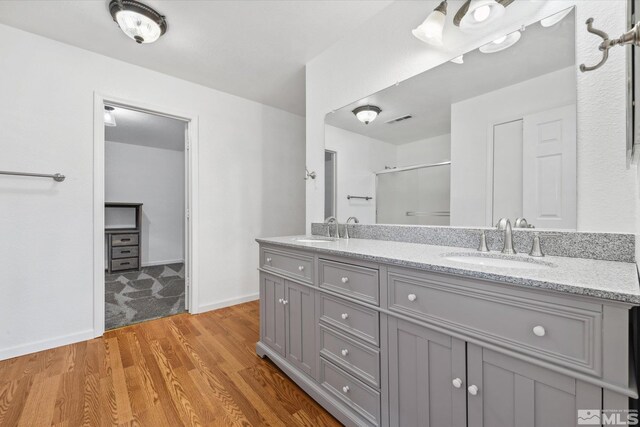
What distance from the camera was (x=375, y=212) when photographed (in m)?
1.99

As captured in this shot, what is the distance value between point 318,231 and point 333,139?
788 mm

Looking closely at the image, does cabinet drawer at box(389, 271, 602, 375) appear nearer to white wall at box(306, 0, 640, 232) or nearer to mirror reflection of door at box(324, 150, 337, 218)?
white wall at box(306, 0, 640, 232)

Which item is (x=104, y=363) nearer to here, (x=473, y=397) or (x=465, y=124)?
(x=473, y=397)

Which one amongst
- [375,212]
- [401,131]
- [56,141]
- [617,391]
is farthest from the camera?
[56,141]

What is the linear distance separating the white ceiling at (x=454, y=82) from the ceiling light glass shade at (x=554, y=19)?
0.01 meters

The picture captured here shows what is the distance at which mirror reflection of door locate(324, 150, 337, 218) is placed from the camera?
228cm

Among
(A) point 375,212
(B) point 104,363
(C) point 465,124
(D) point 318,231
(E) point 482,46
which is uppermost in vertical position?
(E) point 482,46

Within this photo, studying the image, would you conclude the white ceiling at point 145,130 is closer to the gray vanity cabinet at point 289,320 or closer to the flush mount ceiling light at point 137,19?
the flush mount ceiling light at point 137,19

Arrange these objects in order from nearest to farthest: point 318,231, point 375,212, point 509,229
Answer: point 509,229, point 375,212, point 318,231

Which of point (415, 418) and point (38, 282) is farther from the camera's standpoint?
point (38, 282)

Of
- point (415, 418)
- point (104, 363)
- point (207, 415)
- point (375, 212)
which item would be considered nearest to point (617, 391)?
point (415, 418)

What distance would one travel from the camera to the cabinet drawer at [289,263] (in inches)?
62.0

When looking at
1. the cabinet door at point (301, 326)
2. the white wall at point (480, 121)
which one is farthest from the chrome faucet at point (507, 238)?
the cabinet door at point (301, 326)

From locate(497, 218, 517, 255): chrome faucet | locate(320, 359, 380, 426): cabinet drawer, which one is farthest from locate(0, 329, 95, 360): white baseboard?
locate(497, 218, 517, 255): chrome faucet
